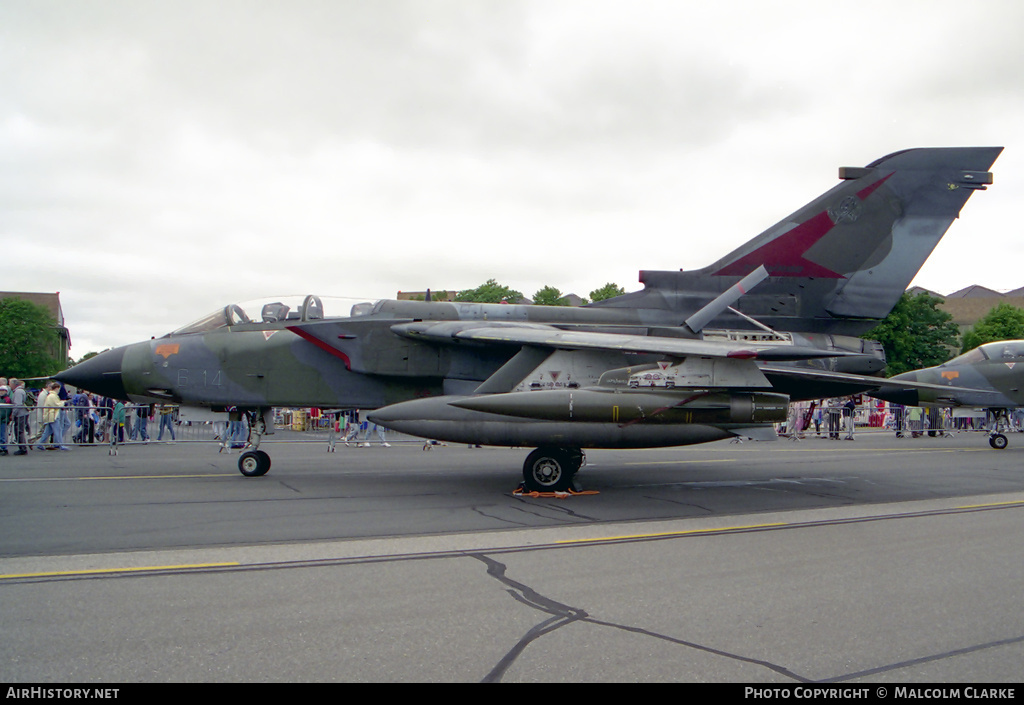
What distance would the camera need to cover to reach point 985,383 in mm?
19375

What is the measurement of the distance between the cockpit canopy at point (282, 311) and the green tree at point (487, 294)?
5013 cm

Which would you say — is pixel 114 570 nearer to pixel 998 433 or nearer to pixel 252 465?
pixel 252 465

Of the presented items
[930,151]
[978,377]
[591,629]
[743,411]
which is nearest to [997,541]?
[743,411]

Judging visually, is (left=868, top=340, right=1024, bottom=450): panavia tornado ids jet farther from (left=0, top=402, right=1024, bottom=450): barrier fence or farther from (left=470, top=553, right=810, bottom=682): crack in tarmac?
(left=470, top=553, right=810, bottom=682): crack in tarmac

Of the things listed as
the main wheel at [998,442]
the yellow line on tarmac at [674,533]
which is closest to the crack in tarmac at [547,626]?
the yellow line on tarmac at [674,533]

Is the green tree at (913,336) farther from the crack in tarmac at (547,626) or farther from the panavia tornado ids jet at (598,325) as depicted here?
the crack in tarmac at (547,626)

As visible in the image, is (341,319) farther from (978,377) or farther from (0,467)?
(978,377)

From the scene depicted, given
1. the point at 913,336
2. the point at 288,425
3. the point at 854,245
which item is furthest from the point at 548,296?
the point at 854,245

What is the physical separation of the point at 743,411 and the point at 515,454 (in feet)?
29.4

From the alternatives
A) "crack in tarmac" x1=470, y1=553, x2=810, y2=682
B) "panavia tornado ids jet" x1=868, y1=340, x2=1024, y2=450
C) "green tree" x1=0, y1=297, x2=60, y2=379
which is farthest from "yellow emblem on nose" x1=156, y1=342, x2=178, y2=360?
"green tree" x1=0, y1=297, x2=60, y2=379

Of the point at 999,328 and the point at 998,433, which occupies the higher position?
the point at 999,328
